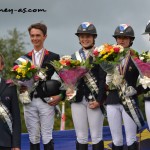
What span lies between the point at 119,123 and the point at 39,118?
1059 mm

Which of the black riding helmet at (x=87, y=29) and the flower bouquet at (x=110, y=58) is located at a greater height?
the black riding helmet at (x=87, y=29)

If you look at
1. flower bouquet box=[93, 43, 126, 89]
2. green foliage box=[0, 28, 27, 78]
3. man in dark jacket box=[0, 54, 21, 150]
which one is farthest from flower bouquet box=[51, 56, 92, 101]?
green foliage box=[0, 28, 27, 78]

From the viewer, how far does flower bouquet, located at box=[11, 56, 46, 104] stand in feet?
23.2

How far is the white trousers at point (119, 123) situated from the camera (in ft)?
23.4

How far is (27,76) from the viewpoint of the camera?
23.3 feet

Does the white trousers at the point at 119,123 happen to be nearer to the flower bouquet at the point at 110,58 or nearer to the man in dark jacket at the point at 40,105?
the flower bouquet at the point at 110,58

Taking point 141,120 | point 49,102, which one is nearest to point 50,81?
point 49,102

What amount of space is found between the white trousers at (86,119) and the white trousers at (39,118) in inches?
13.5

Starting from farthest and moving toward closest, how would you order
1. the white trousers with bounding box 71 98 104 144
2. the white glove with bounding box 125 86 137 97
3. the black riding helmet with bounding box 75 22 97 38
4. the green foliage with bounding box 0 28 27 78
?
the green foliage with bounding box 0 28 27 78 → the black riding helmet with bounding box 75 22 97 38 → the white trousers with bounding box 71 98 104 144 → the white glove with bounding box 125 86 137 97

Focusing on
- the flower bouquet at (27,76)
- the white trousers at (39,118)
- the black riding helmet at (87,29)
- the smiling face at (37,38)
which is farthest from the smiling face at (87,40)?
the white trousers at (39,118)

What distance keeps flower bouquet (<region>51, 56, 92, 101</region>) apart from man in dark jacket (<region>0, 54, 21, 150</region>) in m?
1.25

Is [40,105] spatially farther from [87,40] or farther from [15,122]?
[15,122]

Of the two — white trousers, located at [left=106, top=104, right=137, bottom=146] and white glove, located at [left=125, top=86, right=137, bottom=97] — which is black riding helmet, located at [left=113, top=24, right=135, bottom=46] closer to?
white glove, located at [left=125, top=86, right=137, bottom=97]

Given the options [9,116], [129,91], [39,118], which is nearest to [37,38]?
[39,118]
